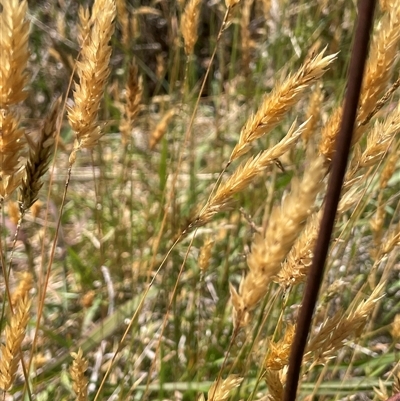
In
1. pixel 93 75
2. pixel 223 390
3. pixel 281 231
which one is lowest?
pixel 223 390

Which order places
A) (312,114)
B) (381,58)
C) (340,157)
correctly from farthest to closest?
(312,114) < (381,58) < (340,157)

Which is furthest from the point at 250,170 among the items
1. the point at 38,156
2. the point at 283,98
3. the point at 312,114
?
the point at 312,114

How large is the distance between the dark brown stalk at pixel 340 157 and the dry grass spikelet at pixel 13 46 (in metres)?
0.19

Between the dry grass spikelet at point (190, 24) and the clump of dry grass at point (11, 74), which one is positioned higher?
the dry grass spikelet at point (190, 24)

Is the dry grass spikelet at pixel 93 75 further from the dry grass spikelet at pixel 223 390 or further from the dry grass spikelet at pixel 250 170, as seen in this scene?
the dry grass spikelet at pixel 223 390

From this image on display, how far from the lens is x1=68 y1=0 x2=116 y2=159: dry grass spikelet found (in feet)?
1.22

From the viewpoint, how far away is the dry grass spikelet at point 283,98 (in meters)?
0.36

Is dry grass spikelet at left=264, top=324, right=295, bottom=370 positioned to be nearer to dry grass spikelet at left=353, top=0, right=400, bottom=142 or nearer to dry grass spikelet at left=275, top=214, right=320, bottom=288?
dry grass spikelet at left=275, top=214, right=320, bottom=288

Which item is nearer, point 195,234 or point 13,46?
point 13,46

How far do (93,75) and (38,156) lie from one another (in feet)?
0.25

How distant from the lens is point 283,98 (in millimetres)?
380

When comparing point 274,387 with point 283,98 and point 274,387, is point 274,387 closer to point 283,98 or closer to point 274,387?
point 274,387

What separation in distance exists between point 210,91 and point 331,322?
1.51 m

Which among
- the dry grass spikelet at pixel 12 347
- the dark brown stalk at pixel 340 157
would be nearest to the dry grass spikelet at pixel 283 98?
the dark brown stalk at pixel 340 157
